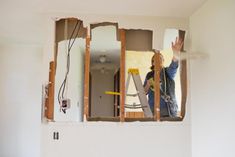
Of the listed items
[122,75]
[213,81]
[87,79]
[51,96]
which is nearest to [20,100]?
[51,96]

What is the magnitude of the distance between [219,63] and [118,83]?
4.16 ft

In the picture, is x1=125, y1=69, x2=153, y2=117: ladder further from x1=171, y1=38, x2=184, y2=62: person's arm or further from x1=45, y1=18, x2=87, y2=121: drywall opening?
x1=45, y1=18, x2=87, y2=121: drywall opening

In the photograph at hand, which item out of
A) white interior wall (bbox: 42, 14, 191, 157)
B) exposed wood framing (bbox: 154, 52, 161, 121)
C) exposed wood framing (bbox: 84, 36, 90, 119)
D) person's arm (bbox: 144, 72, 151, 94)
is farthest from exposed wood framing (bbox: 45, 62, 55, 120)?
exposed wood framing (bbox: 154, 52, 161, 121)

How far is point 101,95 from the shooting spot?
3.71 metres

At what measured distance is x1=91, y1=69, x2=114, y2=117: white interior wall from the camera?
144 inches

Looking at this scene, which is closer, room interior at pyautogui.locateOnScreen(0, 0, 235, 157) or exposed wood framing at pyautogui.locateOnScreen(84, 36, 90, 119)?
room interior at pyautogui.locateOnScreen(0, 0, 235, 157)

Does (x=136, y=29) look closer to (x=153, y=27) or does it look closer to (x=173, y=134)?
(x=153, y=27)

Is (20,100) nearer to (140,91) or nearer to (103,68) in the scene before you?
(103,68)

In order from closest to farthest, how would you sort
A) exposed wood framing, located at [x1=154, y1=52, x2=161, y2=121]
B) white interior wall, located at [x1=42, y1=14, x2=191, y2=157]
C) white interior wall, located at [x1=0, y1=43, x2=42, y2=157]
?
white interior wall, located at [x1=42, y1=14, x2=191, y2=157] < exposed wood framing, located at [x1=154, y1=52, x2=161, y2=121] < white interior wall, located at [x1=0, y1=43, x2=42, y2=157]

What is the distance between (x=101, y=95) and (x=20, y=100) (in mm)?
2236

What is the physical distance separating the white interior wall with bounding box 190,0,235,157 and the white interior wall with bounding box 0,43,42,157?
2.84 metres

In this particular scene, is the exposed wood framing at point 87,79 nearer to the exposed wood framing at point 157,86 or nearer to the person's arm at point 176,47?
the exposed wood framing at point 157,86
